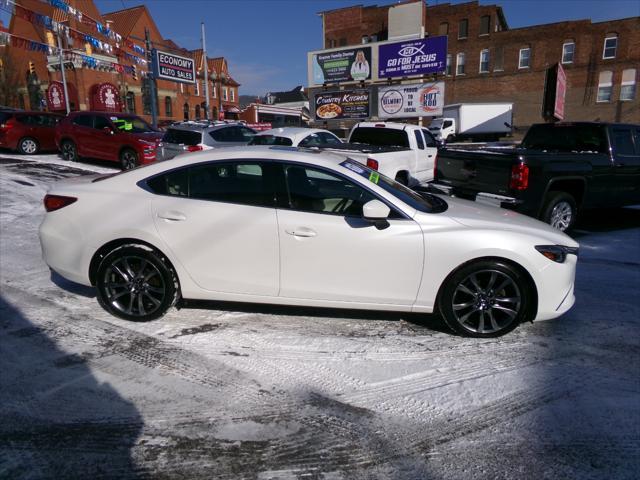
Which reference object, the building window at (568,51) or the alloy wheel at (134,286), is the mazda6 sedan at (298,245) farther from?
the building window at (568,51)

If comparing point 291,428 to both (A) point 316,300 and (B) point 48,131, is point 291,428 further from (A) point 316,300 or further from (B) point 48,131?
(B) point 48,131

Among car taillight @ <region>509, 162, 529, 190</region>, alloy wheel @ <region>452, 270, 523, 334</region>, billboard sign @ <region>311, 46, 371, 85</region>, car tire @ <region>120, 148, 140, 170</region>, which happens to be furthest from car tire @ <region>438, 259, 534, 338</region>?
billboard sign @ <region>311, 46, 371, 85</region>

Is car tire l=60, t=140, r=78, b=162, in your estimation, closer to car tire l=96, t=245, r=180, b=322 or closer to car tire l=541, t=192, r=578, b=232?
car tire l=96, t=245, r=180, b=322

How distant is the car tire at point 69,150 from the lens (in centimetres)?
1421

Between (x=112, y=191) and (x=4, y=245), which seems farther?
(x=4, y=245)

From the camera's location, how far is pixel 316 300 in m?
3.73

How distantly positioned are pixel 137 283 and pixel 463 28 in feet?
171

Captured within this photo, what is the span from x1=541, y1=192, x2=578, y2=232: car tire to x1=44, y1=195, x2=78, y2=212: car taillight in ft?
20.3

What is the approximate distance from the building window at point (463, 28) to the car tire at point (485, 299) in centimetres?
5100

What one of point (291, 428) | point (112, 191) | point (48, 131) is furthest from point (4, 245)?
point (48, 131)

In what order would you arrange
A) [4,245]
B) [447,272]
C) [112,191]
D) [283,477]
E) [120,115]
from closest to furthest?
[283,477] < [447,272] < [112,191] < [4,245] < [120,115]

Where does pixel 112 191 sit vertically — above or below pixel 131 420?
above

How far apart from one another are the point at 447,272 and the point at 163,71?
21314 mm

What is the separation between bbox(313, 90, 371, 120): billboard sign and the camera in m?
27.3
